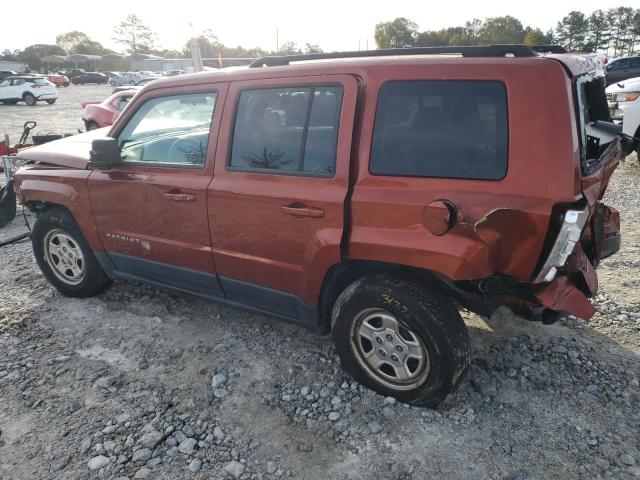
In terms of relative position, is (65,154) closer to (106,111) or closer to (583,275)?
(583,275)

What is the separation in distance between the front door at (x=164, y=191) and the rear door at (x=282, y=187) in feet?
0.48

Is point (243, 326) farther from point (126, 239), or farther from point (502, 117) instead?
point (502, 117)

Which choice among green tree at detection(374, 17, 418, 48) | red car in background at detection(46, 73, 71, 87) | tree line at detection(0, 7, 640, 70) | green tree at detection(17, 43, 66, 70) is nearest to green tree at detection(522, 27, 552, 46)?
tree line at detection(0, 7, 640, 70)

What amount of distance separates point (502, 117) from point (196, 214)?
1948 mm

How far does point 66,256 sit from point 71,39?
116m

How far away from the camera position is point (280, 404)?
2.85m

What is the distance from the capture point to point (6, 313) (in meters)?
3.96

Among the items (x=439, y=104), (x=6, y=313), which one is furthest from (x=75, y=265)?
(x=439, y=104)

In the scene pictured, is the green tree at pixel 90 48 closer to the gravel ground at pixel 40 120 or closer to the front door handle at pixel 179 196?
the gravel ground at pixel 40 120

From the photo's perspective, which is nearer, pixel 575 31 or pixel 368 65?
pixel 368 65

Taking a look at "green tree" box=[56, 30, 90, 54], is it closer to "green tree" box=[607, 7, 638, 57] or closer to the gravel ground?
the gravel ground

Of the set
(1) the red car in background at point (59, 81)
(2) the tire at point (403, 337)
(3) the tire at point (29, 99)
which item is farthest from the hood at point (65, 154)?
(1) the red car in background at point (59, 81)

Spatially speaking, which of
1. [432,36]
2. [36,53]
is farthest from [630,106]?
[36,53]

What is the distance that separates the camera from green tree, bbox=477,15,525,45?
63156 millimetres
